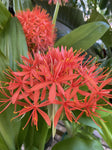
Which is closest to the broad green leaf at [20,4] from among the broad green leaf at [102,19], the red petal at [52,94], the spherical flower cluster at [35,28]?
the spherical flower cluster at [35,28]

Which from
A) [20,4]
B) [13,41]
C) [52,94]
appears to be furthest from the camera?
[20,4]

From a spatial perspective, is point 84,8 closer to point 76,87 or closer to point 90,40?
point 90,40

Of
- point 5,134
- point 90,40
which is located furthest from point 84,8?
point 5,134

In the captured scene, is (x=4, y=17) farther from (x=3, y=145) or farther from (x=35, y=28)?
(x=3, y=145)

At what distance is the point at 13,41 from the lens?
29 cm

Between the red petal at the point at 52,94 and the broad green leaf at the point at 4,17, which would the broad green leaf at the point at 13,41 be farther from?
the red petal at the point at 52,94

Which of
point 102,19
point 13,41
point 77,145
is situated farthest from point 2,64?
point 102,19

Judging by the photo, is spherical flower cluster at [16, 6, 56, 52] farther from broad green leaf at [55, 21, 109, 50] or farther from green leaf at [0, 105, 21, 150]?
green leaf at [0, 105, 21, 150]

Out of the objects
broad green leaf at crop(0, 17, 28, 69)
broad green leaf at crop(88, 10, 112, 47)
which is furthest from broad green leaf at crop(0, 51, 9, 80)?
broad green leaf at crop(88, 10, 112, 47)

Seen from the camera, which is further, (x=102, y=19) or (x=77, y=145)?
(x=102, y=19)

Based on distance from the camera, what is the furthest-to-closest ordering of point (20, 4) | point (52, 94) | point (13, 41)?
point (20, 4) → point (13, 41) → point (52, 94)

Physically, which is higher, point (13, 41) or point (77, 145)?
point (13, 41)

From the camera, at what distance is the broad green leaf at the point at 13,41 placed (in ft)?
0.93

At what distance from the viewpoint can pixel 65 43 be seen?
0.34m
